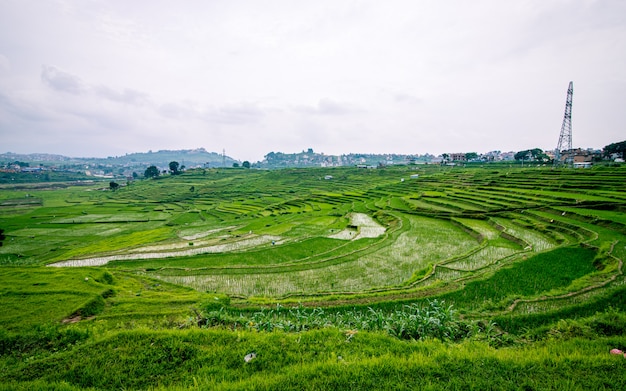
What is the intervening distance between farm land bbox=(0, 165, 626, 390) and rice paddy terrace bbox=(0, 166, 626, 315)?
0.14 metres

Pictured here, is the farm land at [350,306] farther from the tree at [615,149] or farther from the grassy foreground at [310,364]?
the tree at [615,149]

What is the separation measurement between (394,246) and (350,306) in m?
10.5

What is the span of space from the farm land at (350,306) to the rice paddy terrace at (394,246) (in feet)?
0.45

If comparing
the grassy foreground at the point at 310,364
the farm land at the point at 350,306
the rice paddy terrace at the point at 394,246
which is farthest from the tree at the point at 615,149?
the grassy foreground at the point at 310,364

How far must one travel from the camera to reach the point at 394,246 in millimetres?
19703

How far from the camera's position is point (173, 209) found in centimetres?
5338

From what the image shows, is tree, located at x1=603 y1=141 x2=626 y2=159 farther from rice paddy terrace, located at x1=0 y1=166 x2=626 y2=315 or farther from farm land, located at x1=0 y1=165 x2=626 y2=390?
farm land, located at x1=0 y1=165 x2=626 y2=390

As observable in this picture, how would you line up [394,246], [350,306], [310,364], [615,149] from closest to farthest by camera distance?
[310,364] < [350,306] < [394,246] < [615,149]

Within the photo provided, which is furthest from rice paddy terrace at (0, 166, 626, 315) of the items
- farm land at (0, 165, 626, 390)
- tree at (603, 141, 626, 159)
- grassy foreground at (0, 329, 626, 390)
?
tree at (603, 141, 626, 159)

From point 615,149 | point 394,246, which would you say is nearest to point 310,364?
point 394,246

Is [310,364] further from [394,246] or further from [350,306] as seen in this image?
[394,246]

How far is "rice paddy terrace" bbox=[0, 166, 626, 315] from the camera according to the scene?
1137cm

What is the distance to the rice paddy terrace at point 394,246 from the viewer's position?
11367 millimetres

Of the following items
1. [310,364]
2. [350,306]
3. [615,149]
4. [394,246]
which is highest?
[615,149]
